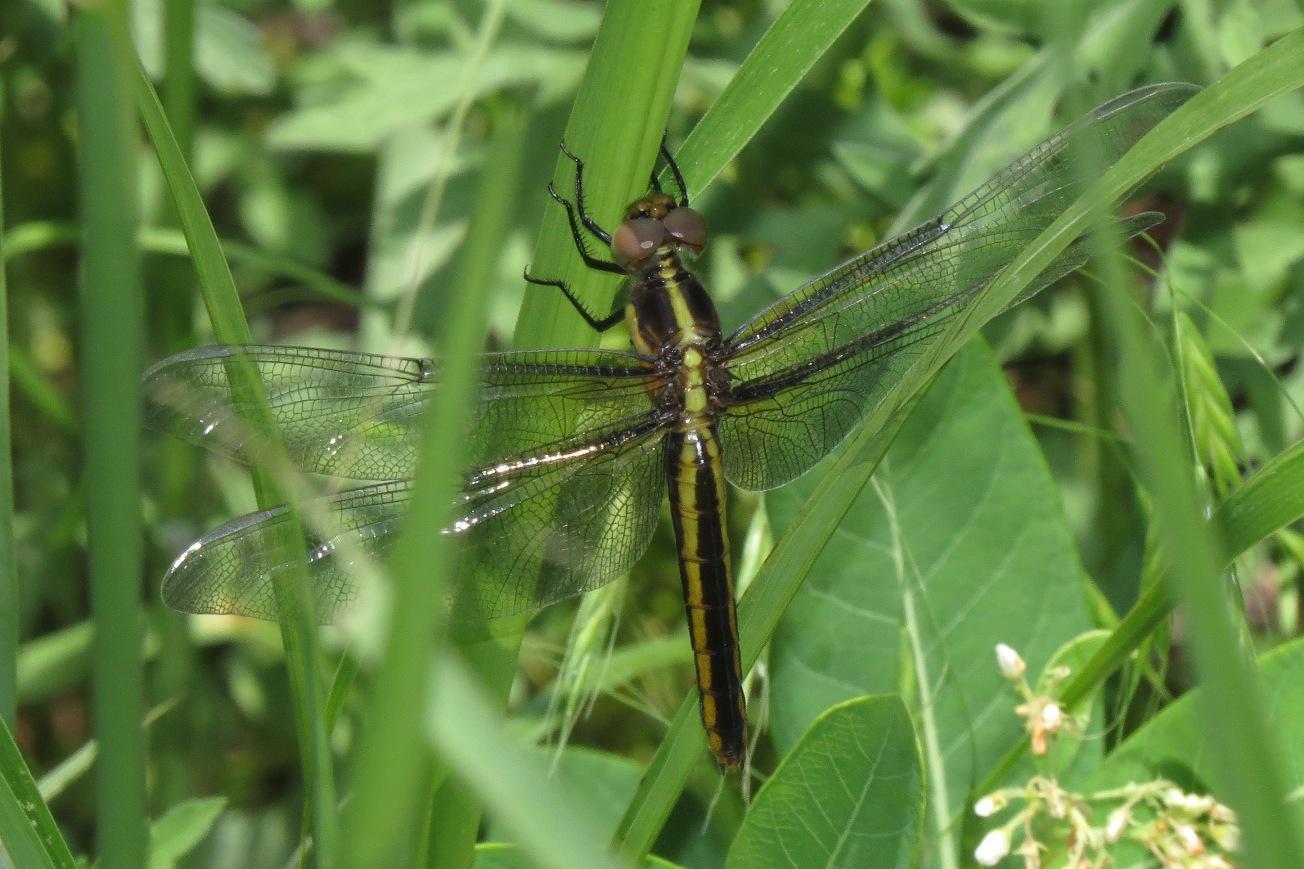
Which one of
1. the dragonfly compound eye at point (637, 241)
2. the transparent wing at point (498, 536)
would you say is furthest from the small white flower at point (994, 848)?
Answer: the dragonfly compound eye at point (637, 241)

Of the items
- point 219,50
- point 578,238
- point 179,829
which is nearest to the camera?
point 578,238

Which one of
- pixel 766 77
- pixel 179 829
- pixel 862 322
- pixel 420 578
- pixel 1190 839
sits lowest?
pixel 1190 839

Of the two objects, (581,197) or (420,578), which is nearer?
(420,578)

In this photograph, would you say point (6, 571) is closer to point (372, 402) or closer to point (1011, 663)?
point (372, 402)

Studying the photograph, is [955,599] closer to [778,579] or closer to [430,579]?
[778,579]

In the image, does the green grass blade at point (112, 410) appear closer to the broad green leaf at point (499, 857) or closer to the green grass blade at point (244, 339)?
the green grass blade at point (244, 339)

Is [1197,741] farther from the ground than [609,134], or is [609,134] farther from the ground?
[609,134]

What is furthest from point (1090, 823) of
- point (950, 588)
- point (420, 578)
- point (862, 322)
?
point (420, 578)
